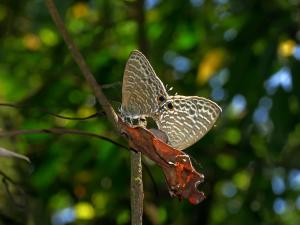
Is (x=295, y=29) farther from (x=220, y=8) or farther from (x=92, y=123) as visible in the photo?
(x=92, y=123)

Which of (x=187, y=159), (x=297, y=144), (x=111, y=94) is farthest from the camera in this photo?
(x=297, y=144)

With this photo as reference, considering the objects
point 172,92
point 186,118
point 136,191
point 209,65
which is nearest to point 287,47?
point 209,65

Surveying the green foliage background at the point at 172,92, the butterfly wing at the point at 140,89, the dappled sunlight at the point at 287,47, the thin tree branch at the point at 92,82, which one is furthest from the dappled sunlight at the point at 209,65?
the thin tree branch at the point at 92,82

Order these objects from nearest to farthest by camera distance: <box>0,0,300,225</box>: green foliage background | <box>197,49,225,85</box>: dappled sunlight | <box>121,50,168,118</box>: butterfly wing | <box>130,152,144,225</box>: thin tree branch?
<box>130,152,144,225</box>: thin tree branch, <box>121,50,168,118</box>: butterfly wing, <box>0,0,300,225</box>: green foliage background, <box>197,49,225,85</box>: dappled sunlight

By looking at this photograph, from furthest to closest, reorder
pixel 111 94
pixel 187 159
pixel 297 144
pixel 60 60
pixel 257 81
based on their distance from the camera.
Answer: pixel 297 144
pixel 60 60
pixel 257 81
pixel 111 94
pixel 187 159

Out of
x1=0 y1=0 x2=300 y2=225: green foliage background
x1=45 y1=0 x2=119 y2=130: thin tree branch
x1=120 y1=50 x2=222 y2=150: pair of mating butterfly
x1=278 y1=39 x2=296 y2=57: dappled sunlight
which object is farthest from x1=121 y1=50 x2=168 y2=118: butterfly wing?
x1=278 y1=39 x2=296 y2=57: dappled sunlight

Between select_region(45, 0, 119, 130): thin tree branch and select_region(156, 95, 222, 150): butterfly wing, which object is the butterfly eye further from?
select_region(45, 0, 119, 130): thin tree branch

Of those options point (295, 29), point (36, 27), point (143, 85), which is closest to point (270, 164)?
point (295, 29)
